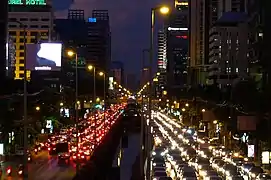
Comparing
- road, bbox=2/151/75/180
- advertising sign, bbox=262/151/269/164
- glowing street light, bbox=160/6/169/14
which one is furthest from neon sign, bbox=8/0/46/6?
glowing street light, bbox=160/6/169/14

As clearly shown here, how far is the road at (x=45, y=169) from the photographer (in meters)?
40.6

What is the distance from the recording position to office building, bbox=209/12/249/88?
11312cm

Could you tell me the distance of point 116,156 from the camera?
268 ft

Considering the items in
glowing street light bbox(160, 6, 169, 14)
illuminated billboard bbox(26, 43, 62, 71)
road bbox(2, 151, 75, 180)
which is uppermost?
glowing street light bbox(160, 6, 169, 14)

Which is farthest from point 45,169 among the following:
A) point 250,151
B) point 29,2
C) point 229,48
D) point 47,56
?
point 29,2

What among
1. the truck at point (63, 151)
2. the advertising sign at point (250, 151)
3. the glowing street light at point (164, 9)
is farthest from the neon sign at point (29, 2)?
the glowing street light at point (164, 9)

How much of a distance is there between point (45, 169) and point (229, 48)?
280 feet

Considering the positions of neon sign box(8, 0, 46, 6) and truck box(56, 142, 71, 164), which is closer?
truck box(56, 142, 71, 164)

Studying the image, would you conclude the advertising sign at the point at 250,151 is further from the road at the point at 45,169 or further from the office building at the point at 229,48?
the office building at the point at 229,48

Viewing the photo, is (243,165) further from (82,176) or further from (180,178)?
(82,176)

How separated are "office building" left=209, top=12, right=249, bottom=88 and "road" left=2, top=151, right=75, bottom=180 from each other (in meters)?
60.3

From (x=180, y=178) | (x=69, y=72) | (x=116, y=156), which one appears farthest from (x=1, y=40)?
(x=180, y=178)

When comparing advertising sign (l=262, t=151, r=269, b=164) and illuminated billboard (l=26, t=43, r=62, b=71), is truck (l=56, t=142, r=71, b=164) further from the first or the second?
advertising sign (l=262, t=151, r=269, b=164)

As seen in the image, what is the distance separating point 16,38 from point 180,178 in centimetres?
9380
